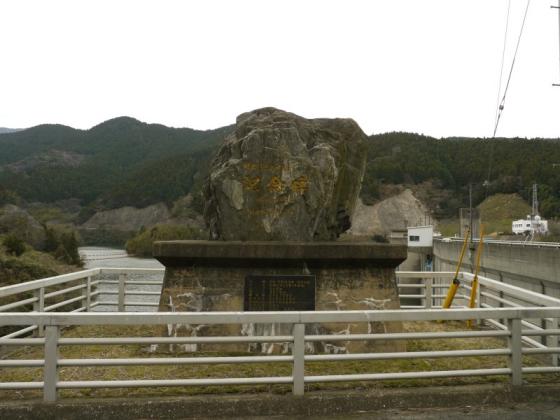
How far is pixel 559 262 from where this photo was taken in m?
17.1

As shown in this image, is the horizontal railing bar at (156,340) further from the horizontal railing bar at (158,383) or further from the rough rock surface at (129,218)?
the rough rock surface at (129,218)

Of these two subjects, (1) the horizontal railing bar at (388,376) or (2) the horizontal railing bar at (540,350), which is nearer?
(1) the horizontal railing bar at (388,376)

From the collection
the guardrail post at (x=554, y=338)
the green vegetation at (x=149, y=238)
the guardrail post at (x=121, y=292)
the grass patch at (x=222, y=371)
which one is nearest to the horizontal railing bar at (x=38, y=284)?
the guardrail post at (x=121, y=292)

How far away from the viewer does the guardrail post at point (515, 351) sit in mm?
4715

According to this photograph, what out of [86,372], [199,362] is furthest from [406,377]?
[86,372]

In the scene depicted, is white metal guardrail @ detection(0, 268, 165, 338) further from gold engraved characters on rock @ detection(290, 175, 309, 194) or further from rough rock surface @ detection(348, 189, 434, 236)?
rough rock surface @ detection(348, 189, 434, 236)

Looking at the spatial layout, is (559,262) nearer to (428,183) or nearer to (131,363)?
(131,363)

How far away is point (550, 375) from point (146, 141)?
162276 mm

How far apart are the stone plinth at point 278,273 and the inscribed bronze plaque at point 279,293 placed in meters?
0.08

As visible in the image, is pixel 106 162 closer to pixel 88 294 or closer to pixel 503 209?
pixel 503 209

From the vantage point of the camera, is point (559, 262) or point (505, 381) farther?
point (559, 262)

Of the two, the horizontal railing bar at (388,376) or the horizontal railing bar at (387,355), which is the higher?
the horizontal railing bar at (387,355)

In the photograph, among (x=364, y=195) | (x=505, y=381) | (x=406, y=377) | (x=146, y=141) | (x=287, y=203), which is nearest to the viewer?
(x=406, y=377)


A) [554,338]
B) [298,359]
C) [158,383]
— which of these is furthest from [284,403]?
[554,338]
